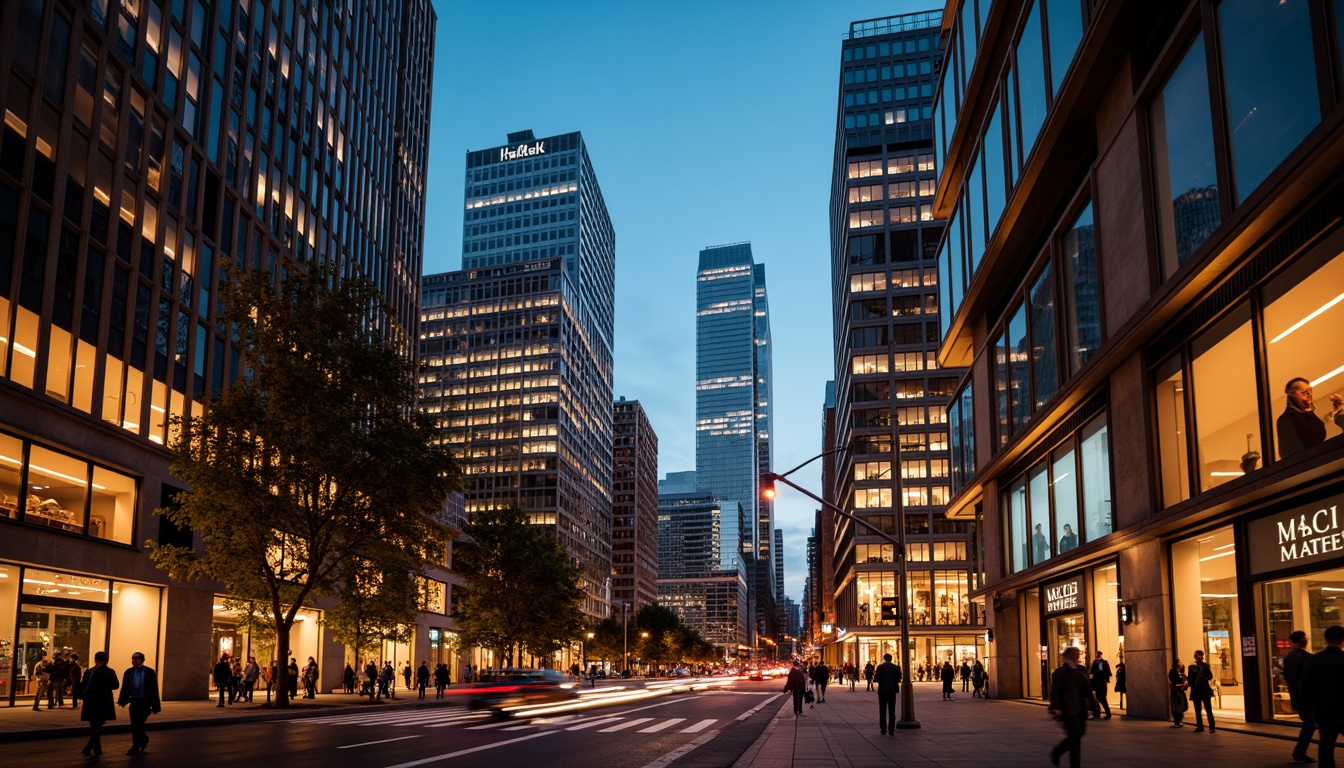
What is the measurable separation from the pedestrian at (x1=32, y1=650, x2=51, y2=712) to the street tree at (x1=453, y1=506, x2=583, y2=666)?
35.3 meters

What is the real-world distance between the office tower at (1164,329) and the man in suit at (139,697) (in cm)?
1982

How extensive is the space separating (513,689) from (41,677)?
45.0 ft

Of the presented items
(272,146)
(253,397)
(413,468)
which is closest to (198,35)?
(272,146)

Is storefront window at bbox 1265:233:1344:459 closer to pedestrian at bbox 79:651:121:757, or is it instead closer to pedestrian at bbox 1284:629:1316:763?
pedestrian at bbox 1284:629:1316:763

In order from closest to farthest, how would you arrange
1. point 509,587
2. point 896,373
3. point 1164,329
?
1. point 1164,329
2. point 509,587
3. point 896,373

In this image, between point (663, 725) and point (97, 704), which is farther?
point (663, 725)

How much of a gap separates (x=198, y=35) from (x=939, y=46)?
9989cm

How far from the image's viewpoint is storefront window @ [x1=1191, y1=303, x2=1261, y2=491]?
19156 mm

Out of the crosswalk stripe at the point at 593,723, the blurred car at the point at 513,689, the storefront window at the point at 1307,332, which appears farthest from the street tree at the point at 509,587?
the storefront window at the point at 1307,332

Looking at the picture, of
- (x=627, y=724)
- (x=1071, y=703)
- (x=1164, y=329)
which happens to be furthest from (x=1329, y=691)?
(x=627, y=724)

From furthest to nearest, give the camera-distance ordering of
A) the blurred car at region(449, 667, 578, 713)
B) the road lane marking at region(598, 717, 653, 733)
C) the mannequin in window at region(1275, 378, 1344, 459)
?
the blurred car at region(449, 667, 578, 713), the road lane marking at region(598, 717, 653, 733), the mannequin in window at region(1275, 378, 1344, 459)

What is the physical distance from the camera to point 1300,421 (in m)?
17.1

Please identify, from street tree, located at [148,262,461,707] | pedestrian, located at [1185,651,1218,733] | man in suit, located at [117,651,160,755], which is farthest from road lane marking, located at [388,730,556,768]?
street tree, located at [148,262,461,707]

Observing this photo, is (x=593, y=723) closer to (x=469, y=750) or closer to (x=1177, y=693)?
(x=469, y=750)
